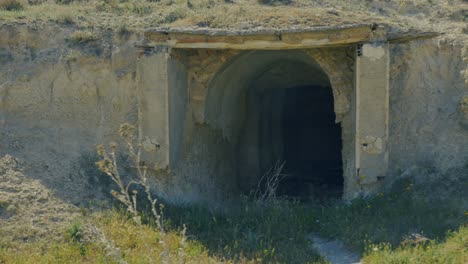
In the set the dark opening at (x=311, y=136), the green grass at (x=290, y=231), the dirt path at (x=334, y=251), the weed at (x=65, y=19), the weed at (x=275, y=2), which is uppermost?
the weed at (x=275, y=2)

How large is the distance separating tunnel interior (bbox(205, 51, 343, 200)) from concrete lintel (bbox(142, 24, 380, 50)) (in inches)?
54.8

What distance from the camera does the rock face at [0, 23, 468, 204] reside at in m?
9.94

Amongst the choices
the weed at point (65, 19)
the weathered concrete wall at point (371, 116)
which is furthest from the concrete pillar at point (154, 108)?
the weathered concrete wall at point (371, 116)

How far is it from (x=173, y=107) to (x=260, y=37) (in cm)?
187

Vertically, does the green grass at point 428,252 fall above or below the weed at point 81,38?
below

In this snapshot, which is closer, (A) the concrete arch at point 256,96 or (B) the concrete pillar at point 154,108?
(B) the concrete pillar at point 154,108

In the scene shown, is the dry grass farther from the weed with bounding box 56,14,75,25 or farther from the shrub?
the shrub

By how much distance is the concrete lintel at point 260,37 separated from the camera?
942 centimetres

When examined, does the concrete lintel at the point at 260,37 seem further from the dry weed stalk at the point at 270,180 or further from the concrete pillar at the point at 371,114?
the dry weed stalk at the point at 270,180

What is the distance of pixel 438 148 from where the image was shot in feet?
33.6

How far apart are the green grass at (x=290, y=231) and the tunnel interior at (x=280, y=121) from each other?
2617 millimetres

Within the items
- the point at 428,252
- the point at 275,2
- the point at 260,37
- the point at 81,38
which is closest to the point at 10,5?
the point at 81,38

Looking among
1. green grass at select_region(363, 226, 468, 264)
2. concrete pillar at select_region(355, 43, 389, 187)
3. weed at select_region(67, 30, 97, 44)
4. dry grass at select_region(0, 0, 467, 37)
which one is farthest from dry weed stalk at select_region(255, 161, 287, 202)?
weed at select_region(67, 30, 97, 44)

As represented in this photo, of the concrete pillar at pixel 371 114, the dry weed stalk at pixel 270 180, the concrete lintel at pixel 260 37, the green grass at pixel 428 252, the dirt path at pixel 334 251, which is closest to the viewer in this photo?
the green grass at pixel 428 252
